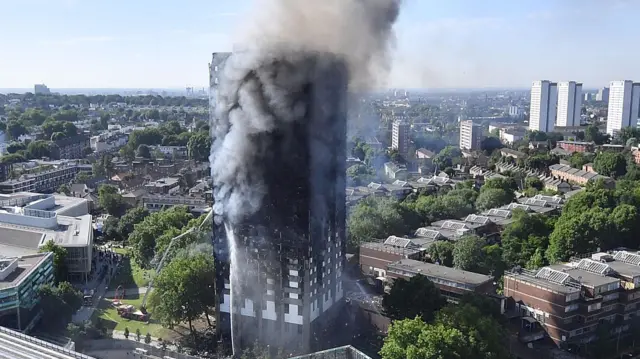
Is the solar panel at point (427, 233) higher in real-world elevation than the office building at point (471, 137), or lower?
lower

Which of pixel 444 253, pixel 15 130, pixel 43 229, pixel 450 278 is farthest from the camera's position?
pixel 15 130

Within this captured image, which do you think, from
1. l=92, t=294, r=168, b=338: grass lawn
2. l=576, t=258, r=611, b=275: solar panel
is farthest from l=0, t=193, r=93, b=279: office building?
l=576, t=258, r=611, b=275: solar panel

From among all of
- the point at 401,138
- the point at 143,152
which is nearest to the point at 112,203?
the point at 143,152

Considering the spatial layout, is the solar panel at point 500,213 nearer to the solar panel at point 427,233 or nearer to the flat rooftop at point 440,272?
the solar panel at point 427,233

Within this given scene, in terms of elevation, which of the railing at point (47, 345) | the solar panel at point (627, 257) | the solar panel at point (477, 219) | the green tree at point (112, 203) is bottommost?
the green tree at point (112, 203)

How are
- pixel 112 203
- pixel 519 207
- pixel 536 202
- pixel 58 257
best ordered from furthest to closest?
pixel 112 203, pixel 536 202, pixel 519 207, pixel 58 257

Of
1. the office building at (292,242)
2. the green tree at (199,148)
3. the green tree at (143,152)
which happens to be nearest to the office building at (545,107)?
the green tree at (199,148)

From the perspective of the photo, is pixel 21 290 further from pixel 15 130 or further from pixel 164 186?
pixel 15 130
